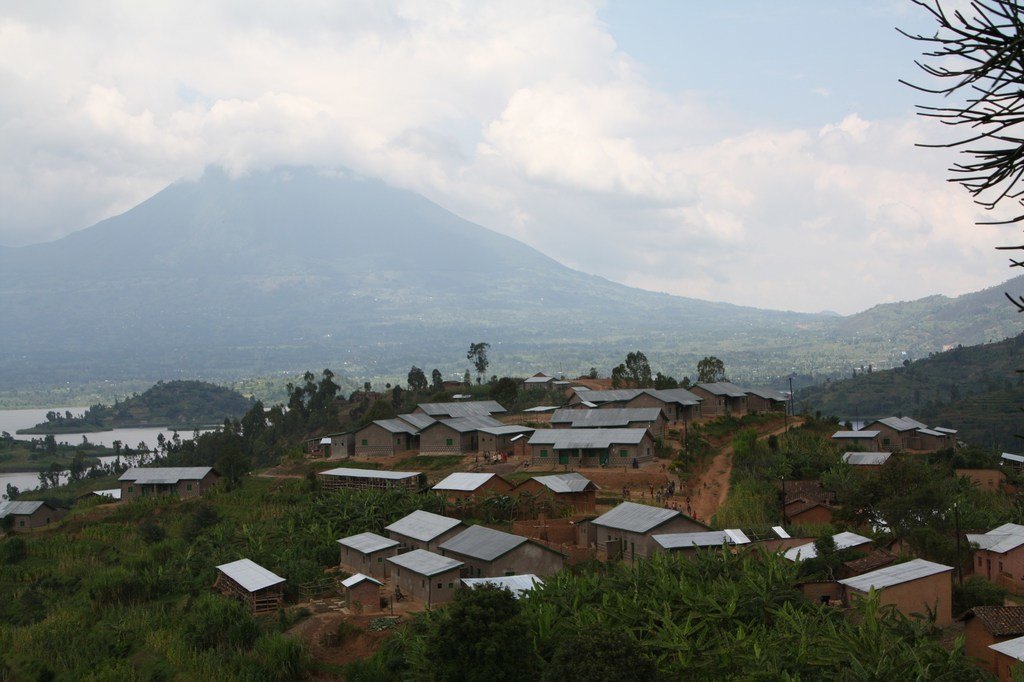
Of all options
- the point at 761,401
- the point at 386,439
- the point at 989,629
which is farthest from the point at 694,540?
the point at 761,401

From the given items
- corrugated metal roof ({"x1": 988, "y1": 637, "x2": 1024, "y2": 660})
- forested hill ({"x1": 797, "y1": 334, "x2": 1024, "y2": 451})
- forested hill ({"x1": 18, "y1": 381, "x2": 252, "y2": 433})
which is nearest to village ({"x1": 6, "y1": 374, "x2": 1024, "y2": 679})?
corrugated metal roof ({"x1": 988, "y1": 637, "x2": 1024, "y2": 660})

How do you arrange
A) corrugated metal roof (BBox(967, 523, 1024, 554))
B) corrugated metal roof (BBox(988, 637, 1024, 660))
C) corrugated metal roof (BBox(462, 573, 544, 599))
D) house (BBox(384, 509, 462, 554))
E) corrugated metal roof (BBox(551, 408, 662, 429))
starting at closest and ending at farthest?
corrugated metal roof (BBox(988, 637, 1024, 660))
corrugated metal roof (BBox(462, 573, 544, 599))
corrugated metal roof (BBox(967, 523, 1024, 554))
house (BBox(384, 509, 462, 554))
corrugated metal roof (BBox(551, 408, 662, 429))

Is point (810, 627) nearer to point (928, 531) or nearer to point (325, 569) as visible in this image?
point (928, 531)

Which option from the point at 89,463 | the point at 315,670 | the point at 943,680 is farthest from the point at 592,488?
the point at 89,463

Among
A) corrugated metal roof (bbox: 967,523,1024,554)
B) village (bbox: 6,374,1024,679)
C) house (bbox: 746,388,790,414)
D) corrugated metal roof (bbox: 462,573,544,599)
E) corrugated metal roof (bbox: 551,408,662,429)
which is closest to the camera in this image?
corrugated metal roof (bbox: 462,573,544,599)

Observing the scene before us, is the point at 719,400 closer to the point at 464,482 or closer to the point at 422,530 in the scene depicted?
the point at 464,482

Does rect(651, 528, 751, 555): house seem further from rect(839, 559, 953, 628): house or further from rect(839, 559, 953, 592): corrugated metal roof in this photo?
rect(839, 559, 953, 628): house
